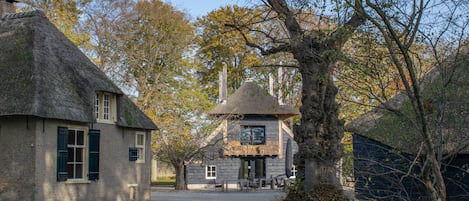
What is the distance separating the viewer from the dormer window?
19.4 metres

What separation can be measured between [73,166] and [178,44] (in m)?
20.3

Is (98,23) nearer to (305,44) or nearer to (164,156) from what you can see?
(164,156)

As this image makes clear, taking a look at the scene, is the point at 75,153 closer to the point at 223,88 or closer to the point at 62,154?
the point at 62,154

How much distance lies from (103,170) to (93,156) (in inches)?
34.4

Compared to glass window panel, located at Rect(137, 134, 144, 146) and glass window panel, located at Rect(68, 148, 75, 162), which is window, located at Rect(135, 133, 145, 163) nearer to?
glass window panel, located at Rect(137, 134, 144, 146)

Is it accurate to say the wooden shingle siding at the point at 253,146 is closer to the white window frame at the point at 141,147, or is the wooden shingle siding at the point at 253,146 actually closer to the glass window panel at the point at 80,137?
the white window frame at the point at 141,147

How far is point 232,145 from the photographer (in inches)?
1344

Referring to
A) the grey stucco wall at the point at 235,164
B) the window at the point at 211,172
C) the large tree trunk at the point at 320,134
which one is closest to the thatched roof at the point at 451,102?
the large tree trunk at the point at 320,134

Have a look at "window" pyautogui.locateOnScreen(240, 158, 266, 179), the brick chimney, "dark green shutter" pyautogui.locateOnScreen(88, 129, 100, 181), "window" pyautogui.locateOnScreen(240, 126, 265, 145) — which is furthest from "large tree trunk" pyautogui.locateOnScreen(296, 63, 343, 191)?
"window" pyautogui.locateOnScreen(240, 158, 266, 179)

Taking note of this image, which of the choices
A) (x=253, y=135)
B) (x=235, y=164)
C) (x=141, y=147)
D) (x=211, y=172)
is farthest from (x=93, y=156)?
(x=253, y=135)

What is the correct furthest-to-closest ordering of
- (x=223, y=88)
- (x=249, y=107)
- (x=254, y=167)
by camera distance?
1. (x=223, y=88)
2. (x=254, y=167)
3. (x=249, y=107)

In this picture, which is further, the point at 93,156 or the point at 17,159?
the point at 93,156

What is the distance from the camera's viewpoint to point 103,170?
19.5 m

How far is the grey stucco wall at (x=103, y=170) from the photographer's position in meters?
16.7
